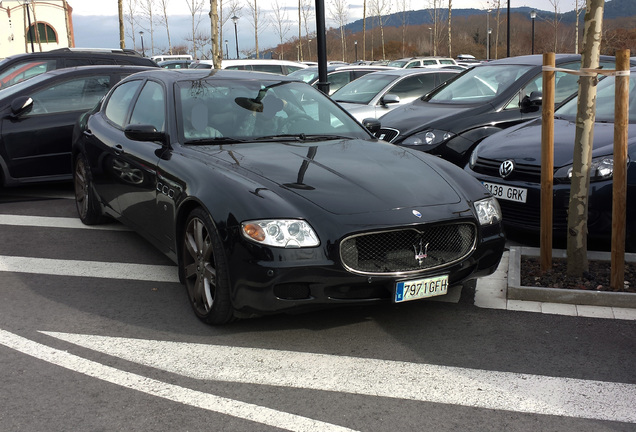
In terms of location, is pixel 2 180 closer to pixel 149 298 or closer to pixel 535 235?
pixel 149 298

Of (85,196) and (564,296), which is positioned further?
(85,196)

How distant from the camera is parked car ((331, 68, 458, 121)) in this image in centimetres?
1118

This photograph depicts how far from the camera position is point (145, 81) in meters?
6.19

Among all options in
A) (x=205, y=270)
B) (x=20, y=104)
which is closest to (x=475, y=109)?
(x=205, y=270)

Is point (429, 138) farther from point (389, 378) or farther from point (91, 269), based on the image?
point (389, 378)

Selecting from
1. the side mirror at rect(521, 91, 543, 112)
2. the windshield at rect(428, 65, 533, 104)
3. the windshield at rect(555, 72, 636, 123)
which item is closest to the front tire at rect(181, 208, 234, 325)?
the windshield at rect(555, 72, 636, 123)

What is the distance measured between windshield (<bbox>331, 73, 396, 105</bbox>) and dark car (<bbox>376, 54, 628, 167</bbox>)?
6.61 ft

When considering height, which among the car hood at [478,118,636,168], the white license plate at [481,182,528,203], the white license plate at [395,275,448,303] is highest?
the car hood at [478,118,636,168]

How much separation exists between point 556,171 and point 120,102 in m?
3.86

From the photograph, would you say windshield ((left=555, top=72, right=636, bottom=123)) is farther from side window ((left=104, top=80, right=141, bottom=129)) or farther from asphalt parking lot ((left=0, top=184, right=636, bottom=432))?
side window ((left=104, top=80, right=141, bottom=129))

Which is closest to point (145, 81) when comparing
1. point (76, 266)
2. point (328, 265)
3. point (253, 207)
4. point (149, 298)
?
point (76, 266)

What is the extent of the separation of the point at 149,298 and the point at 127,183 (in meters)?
1.18

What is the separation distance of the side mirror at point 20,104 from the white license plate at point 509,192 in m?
5.31

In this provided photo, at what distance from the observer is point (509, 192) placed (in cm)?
622
